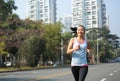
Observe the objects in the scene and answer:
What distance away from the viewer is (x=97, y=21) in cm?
15962

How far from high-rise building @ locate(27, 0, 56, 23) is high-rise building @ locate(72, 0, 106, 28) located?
89.6 feet

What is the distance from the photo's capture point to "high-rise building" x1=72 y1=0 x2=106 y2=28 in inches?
5960

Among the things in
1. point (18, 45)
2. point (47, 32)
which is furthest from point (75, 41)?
point (47, 32)

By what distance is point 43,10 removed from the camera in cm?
12044

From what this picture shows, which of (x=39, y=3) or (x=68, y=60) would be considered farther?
(x=39, y=3)

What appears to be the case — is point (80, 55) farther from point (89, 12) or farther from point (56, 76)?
point (89, 12)

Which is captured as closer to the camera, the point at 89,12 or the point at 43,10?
the point at 43,10

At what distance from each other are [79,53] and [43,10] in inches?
4421

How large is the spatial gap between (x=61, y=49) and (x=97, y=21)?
266 ft

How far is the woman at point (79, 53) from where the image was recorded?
862 centimetres

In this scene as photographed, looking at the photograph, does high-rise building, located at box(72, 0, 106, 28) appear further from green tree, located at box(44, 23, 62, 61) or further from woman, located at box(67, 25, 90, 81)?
woman, located at box(67, 25, 90, 81)

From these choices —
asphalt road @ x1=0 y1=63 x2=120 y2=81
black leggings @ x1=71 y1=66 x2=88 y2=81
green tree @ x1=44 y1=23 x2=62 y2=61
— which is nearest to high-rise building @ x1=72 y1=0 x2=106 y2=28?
green tree @ x1=44 y1=23 x2=62 y2=61

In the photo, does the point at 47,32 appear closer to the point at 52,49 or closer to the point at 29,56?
the point at 52,49

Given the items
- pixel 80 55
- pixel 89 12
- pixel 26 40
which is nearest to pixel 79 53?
pixel 80 55
